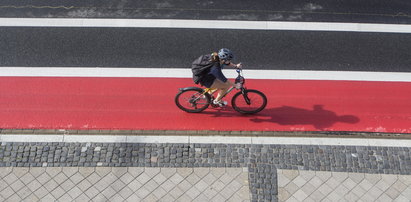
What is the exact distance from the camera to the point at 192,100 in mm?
8281

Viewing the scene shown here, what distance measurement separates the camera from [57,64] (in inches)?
373

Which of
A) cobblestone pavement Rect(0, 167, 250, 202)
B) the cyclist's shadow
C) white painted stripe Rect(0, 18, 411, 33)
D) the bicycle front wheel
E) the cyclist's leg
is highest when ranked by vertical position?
white painted stripe Rect(0, 18, 411, 33)

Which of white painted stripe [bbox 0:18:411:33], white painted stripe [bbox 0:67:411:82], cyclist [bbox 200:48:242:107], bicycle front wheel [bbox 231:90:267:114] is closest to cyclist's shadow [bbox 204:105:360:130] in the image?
bicycle front wheel [bbox 231:90:267:114]

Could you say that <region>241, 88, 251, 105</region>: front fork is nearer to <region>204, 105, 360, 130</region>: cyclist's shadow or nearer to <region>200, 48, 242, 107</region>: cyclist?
<region>200, 48, 242, 107</region>: cyclist

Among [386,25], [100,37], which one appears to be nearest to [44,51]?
[100,37]

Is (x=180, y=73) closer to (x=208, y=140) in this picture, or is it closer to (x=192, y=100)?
(x=192, y=100)

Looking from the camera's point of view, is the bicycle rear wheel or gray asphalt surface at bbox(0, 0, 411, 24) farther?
gray asphalt surface at bbox(0, 0, 411, 24)

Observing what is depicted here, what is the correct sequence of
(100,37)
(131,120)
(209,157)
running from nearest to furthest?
1. (209,157)
2. (131,120)
3. (100,37)

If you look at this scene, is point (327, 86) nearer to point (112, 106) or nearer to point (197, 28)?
point (197, 28)

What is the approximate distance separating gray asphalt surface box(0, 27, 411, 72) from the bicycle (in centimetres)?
148

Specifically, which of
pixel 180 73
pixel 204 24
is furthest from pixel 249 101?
pixel 204 24

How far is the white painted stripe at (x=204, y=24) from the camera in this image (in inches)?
408

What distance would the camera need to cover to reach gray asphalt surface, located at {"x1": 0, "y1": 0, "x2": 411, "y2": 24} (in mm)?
10680

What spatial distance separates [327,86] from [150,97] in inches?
159
